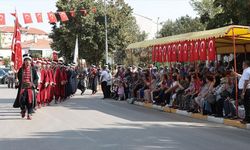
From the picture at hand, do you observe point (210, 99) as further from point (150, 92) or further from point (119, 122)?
point (150, 92)

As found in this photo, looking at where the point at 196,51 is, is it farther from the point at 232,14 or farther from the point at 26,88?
A: the point at 232,14

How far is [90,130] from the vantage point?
12.7 meters

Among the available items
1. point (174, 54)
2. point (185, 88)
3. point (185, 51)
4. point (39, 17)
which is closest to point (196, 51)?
point (185, 51)

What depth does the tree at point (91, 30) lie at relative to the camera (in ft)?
146

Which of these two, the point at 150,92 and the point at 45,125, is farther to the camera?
the point at 150,92

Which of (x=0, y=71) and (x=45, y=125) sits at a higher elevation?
(x=0, y=71)

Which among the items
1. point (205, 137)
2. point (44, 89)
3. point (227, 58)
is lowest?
point (205, 137)

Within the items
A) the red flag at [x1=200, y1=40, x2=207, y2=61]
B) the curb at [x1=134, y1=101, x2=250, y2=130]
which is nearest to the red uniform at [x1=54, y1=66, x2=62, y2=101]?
the curb at [x1=134, y1=101, x2=250, y2=130]

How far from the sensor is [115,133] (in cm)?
1205

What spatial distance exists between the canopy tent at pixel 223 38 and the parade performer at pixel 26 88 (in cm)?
557

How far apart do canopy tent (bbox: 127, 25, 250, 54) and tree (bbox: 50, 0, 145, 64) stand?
22176mm

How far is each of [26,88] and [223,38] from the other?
7123 mm

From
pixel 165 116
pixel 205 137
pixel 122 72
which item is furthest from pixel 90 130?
pixel 122 72

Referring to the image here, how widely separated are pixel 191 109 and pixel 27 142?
7670mm
